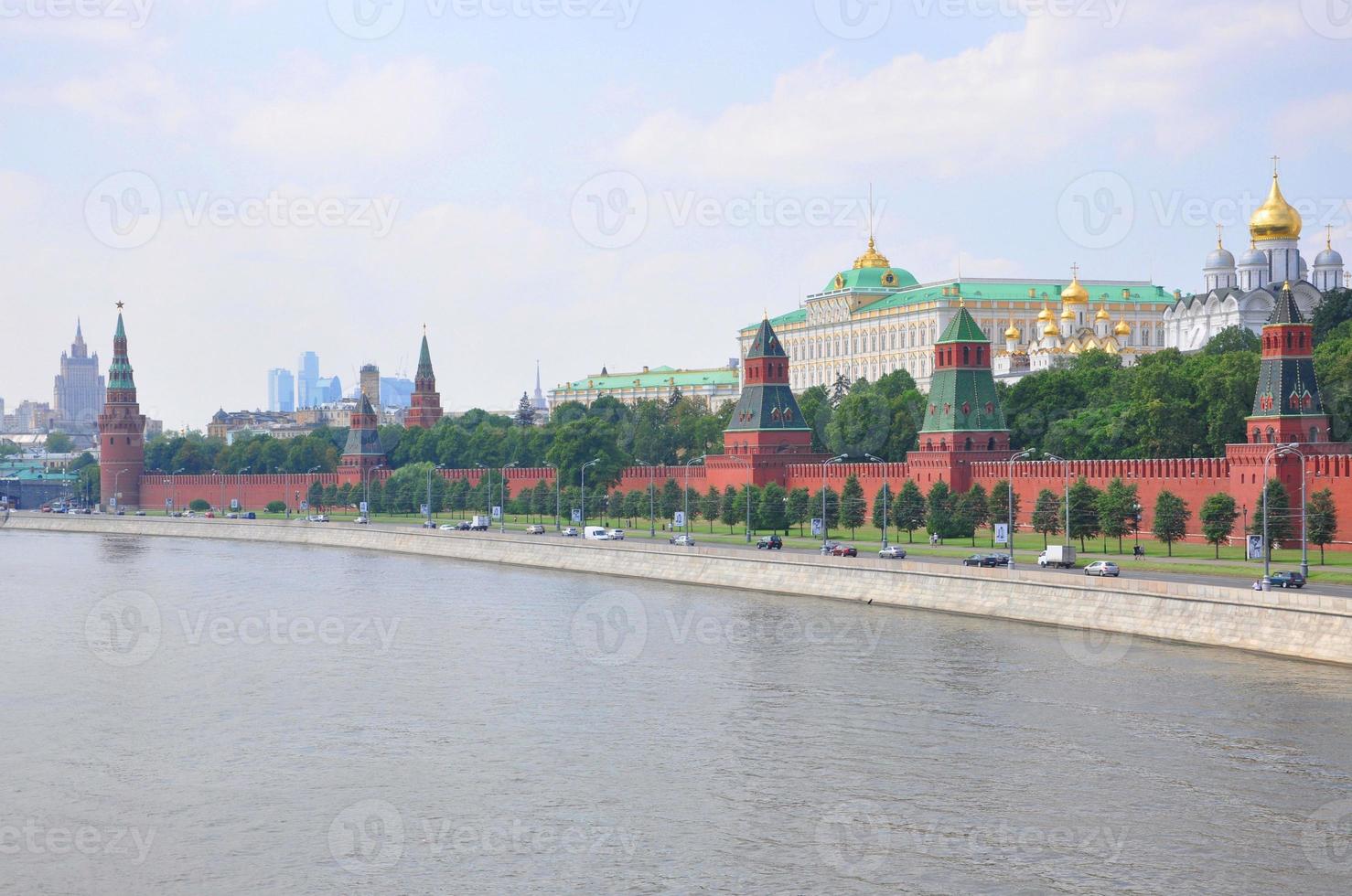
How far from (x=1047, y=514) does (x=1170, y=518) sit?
511 cm

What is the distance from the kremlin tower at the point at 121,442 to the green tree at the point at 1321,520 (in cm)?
9891

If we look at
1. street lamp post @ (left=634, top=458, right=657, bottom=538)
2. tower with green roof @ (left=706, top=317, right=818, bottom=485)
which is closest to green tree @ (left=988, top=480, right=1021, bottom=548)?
street lamp post @ (left=634, top=458, right=657, bottom=538)

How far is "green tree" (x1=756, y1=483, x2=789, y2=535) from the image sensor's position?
75.2 metres

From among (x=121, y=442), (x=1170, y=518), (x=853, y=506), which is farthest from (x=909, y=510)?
(x=121, y=442)

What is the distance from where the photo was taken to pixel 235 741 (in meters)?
30.8

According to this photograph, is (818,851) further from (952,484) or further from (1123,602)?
(952,484)

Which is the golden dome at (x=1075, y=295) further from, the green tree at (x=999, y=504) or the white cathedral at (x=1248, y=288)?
the green tree at (x=999, y=504)

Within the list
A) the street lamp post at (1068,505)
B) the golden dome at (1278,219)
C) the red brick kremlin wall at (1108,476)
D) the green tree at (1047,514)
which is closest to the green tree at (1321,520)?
the red brick kremlin wall at (1108,476)

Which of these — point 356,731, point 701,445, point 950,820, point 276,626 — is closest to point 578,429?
point 701,445

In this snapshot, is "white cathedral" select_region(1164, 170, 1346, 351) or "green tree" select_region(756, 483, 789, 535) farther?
"white cathedral" select_region(1164, 170, 1346, 351)

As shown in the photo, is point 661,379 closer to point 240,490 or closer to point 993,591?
point 240,490

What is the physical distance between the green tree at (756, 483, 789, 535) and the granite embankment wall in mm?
9543

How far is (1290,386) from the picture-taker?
57219mm

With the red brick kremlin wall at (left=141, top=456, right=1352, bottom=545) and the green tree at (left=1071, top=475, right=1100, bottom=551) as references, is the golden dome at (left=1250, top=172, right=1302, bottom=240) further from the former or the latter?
the green tree at (left=1071, top=475, right=1100, bottom=551)
